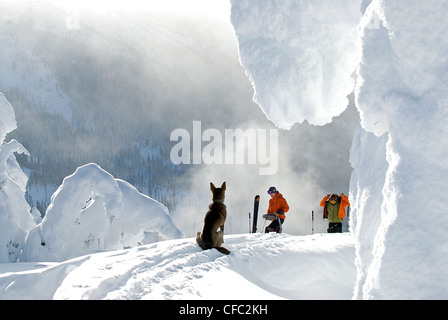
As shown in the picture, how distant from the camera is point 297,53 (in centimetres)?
504

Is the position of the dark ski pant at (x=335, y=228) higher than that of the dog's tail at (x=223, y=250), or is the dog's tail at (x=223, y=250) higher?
the dog's tail at (x=223, y=250)

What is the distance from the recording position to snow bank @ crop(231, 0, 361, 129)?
190 inches

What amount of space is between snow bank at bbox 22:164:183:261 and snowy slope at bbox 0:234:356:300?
2998mm

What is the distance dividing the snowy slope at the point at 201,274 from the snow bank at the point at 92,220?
3.00 meters

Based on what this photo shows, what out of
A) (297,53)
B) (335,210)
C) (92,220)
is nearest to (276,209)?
(335,210)

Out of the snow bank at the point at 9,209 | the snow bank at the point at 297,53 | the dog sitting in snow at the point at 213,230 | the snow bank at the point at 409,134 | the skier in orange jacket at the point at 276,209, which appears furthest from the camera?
the skier in orange jacket at the point at 276,209

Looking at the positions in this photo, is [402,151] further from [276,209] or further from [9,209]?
[9,209]

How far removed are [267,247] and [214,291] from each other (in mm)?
2263

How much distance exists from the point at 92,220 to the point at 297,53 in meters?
7.45

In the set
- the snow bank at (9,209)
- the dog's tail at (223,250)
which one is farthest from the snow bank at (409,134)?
the snow bank at (9,209)

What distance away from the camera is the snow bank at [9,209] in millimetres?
8938

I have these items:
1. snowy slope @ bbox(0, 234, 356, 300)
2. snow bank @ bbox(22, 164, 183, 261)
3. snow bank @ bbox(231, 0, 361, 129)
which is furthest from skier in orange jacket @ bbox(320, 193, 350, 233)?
snow bank @ bbox(231, 0, 361, 129)

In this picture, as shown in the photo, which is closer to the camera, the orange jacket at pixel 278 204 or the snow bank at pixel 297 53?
the snow bank at pixel 297 53

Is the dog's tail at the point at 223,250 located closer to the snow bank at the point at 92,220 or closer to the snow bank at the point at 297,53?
the snow bank at the point at 297,53
